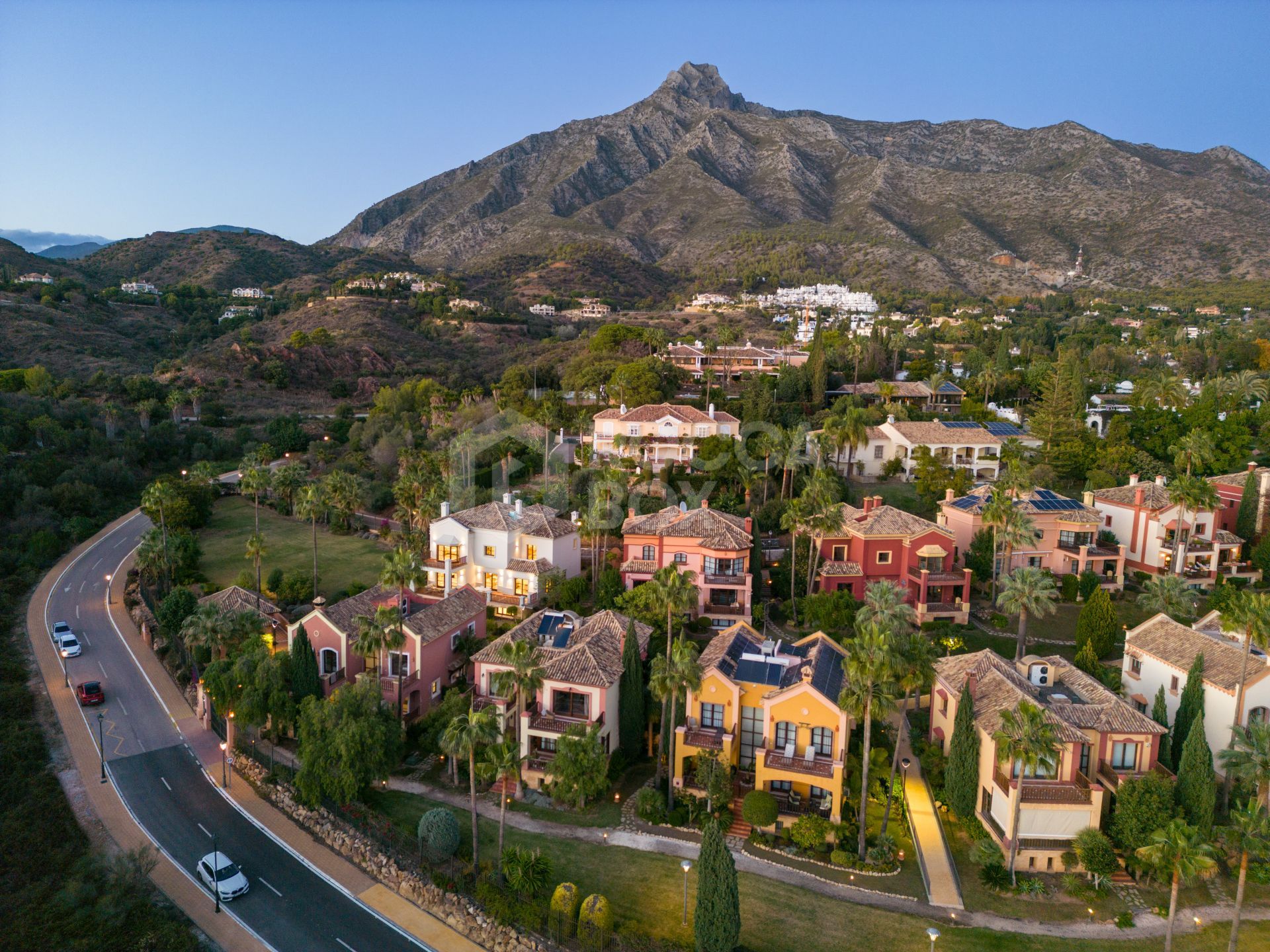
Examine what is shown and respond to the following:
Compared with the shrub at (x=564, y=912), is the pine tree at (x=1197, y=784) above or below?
above

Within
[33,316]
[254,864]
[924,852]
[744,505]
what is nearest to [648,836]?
[924,852]

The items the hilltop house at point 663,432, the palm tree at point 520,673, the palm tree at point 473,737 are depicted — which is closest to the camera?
the palm tree at point 473,737

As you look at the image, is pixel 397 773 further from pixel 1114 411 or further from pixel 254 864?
pixel 1114 411

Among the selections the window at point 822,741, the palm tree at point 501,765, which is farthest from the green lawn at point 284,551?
the window at point 822,741

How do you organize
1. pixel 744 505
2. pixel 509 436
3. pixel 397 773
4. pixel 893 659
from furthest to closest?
1. pixel 509 436
2. pixel 744 505
3. pixel 397 773
4. pixel 893 659

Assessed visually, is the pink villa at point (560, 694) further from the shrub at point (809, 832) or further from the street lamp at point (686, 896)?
the shrub at point (809, 832)

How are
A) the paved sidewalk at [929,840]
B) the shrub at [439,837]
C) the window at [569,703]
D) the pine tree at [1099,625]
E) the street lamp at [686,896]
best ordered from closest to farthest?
the street lamp at [686,896]
the paved sidewalk at [929,840]
the shrub at [439,837]
the window at [569,703]
the pine tree at [1099,625]

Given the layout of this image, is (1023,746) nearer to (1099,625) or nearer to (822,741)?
(822,741)
